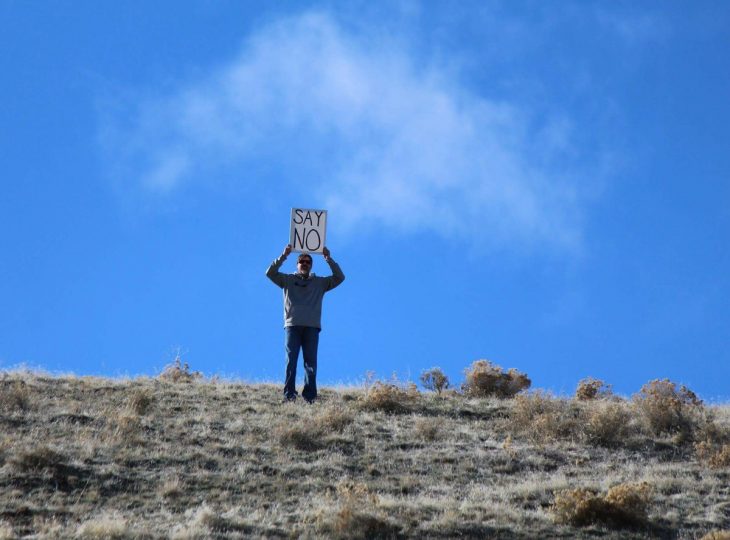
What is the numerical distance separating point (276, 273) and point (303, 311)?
84cm

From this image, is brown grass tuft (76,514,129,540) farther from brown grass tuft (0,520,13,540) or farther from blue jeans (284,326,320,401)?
blue jeans (284,326,320,401)

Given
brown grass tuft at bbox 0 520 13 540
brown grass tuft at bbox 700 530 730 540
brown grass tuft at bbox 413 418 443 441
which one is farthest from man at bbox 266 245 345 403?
brown grass tuft at bbox 700 530 730 540

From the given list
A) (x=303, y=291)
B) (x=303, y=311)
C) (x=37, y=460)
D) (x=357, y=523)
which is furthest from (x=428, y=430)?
(x=37, y=460)

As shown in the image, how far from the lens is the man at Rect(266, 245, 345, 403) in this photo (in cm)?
1680

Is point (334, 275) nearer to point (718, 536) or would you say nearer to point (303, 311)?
point (303, 311)

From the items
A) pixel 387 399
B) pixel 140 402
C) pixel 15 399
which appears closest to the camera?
pixel 15 399

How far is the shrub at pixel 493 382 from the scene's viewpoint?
1883 cm

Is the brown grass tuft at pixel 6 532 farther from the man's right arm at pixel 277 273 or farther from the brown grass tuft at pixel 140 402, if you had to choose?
the man's right arm at pixel 277 273

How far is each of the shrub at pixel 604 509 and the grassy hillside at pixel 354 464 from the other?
1 cm

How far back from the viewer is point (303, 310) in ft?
55.1

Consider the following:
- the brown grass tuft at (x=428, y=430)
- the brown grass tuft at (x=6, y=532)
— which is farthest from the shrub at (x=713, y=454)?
the brown grass tuft at (x=6, y=532)

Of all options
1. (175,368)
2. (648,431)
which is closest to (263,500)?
(648,431)

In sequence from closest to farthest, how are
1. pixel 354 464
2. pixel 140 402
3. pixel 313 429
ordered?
pixel 354 464 < pixel 313 429 < pixel 140 402

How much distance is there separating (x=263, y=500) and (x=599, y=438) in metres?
5.43
